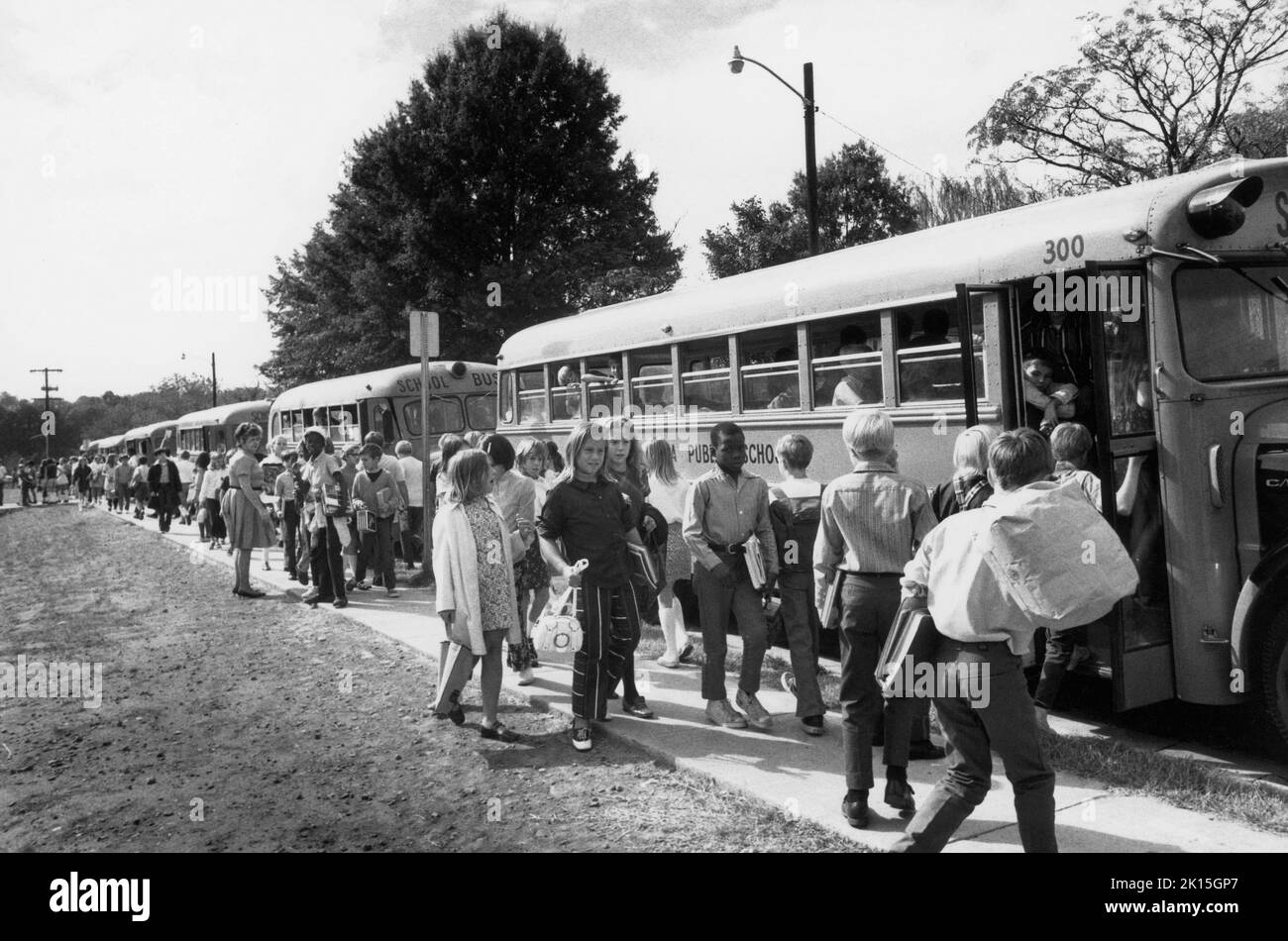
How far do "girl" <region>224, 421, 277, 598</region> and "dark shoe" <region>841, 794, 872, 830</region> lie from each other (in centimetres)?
817

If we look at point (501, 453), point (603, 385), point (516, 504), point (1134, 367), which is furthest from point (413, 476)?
point (1134, 367)

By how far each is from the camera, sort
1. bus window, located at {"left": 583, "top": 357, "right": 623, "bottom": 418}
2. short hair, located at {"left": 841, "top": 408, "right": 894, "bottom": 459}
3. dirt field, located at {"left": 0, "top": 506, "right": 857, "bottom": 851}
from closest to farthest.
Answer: dirt field, located at {"left": 0, "top": 506, "right": 857, "bottom": 851}
short hair, located at {"left": 841, "top": 408, "right": 894, "bottom": 459}
bus window, located at {"left": 583, "top": 357, "right": 623, "bottom": 418}

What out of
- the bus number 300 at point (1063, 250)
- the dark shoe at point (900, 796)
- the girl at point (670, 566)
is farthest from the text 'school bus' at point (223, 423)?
the dark shoe at point (900, 796)

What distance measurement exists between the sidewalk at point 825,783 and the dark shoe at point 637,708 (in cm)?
7

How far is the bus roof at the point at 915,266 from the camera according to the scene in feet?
16.9

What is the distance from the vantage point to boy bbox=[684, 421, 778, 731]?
545cm

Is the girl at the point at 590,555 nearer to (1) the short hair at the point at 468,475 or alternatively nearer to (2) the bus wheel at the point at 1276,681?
(1) the short hair at the point at 468,475

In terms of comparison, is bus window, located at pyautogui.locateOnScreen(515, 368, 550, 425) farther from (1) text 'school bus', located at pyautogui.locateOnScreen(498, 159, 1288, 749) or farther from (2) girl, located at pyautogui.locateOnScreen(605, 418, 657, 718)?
(1) text 'school bus', located at pyautogui.locateOnScreen(498, 159, 1288, 749)

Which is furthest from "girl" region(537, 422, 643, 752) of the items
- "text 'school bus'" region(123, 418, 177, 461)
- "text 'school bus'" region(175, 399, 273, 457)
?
"text 'school bus'" region(123, 418, 177, 461)

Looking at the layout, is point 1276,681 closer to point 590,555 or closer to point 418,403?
point 590,555

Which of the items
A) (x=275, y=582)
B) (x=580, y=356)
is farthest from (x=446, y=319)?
(x=580, y=356)

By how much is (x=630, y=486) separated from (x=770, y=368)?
201 centimetres

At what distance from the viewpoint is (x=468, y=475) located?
18.1 ft
